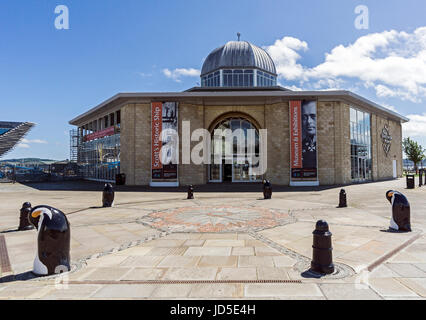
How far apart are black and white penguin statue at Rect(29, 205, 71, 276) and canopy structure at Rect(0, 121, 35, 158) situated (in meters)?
55.8

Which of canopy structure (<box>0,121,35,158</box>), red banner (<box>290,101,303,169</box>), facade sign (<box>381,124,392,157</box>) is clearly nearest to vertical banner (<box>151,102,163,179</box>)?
red banner (<box>290,101,303,169</box>)

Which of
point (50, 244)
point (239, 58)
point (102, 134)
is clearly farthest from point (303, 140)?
point (102, 134)

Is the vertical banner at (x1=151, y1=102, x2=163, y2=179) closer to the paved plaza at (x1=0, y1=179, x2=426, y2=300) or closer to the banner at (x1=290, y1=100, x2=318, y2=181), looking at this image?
the banner at (x1=290, y1=100, x2=318, y2=181)

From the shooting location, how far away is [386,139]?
31281mm

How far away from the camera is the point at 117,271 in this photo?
4.23 meters

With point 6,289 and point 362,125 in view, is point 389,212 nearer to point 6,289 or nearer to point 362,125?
point 6,289

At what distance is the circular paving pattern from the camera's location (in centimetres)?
719

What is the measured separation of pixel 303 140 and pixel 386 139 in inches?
651

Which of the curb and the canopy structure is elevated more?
the canopy structure

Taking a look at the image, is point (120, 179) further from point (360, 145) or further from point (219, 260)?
point (360, 145)
